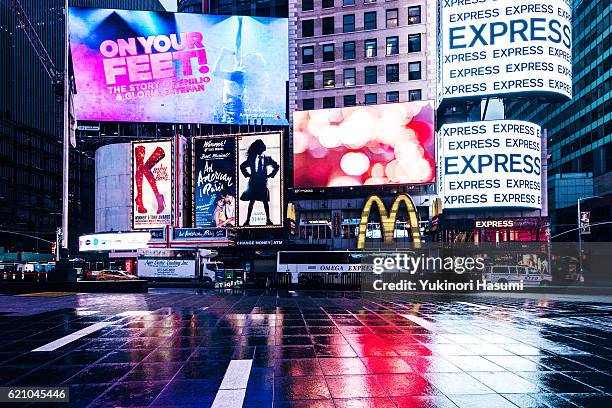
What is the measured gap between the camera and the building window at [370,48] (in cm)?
6119

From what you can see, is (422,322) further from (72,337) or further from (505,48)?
(505,48)

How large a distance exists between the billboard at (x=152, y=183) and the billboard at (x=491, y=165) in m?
33.5

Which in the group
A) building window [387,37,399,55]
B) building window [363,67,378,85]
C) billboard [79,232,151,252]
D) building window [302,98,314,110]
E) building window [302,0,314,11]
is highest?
building window [302,0,314,11]

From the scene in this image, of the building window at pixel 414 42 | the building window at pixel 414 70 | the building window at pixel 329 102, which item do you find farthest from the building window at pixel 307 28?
the building window at pixel 414 70

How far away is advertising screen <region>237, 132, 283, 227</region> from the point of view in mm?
57719

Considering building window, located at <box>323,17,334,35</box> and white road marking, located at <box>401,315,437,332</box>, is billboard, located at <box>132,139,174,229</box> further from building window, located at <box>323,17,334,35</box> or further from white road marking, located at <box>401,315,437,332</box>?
white road marking, located at <box>401,315,437,332</box>

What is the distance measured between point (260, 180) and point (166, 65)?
20483 mm

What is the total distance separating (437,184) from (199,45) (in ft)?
114

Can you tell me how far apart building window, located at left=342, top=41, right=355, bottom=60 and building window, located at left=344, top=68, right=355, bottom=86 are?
163cm

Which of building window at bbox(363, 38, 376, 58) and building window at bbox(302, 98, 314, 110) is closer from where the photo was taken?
building window at bbox(363, 38, 376, 58)

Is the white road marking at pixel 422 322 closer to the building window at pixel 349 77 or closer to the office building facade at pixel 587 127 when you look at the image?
the building window at pixel 349 77

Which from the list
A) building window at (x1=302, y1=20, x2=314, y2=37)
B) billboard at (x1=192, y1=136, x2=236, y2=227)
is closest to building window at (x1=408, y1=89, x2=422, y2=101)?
building window at (x1=302, y1=20, x2=314, y2=37)

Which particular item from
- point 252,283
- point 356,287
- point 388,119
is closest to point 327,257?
point 356,287

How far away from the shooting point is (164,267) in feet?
167
